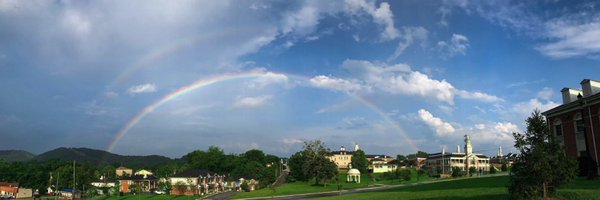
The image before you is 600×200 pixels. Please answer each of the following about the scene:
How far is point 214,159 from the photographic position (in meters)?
180

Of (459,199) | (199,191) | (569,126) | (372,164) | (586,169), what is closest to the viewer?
(459,199)

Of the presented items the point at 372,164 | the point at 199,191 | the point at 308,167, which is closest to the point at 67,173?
the point at 199,191

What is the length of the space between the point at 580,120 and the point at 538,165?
27476 mm

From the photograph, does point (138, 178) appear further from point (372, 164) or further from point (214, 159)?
point (372, 164)

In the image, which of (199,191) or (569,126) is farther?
(199,191)

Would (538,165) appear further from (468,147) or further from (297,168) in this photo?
(468,147)

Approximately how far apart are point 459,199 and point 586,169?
60.5ft

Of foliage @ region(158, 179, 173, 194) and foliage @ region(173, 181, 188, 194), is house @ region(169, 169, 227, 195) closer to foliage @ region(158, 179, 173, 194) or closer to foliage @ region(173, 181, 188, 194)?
foliage @ region(173, 181, 188, 194)

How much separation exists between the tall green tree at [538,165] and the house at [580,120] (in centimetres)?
1929

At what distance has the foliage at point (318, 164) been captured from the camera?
343ft

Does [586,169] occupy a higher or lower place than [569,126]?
lower

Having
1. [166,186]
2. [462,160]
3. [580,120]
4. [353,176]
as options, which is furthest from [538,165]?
[462,160]

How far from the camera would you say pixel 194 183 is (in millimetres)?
103500

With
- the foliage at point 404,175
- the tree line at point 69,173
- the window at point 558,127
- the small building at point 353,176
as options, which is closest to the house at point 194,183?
the tree line at point 69,173
